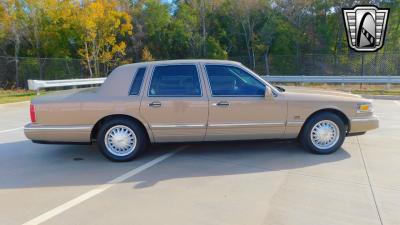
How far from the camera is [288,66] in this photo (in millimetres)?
24047

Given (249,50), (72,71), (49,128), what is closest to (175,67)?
(49,128)

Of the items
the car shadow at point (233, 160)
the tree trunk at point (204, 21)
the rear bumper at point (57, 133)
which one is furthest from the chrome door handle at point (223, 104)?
the tree trunk at point (204, 21)

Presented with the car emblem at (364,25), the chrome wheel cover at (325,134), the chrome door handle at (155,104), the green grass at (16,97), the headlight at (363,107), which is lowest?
the chrome wheel cover at (325,134)

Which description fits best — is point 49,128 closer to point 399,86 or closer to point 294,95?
point 294,95

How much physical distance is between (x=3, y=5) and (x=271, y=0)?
72.4 ft

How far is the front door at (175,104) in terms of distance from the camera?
16.9ft

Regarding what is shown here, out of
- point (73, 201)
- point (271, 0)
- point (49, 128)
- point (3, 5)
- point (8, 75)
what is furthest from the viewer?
point (271, 0)

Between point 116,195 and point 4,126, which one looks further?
point 4,126

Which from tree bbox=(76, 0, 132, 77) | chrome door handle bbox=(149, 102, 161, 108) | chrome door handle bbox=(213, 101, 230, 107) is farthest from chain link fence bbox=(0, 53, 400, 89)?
chrome door handle bbox=(149, 102, 161, 108)

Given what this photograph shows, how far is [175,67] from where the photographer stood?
5328 mm

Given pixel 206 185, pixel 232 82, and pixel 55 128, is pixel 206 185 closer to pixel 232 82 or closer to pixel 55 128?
pixel 232 82

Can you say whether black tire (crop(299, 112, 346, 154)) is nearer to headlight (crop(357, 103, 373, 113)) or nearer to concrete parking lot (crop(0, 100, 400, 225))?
concrete parking lot (crop(0, 100, 400, 225))

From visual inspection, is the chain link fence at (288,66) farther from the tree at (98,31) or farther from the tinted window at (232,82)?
the tinted window at (232,82)

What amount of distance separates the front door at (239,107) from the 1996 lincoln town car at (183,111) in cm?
2
